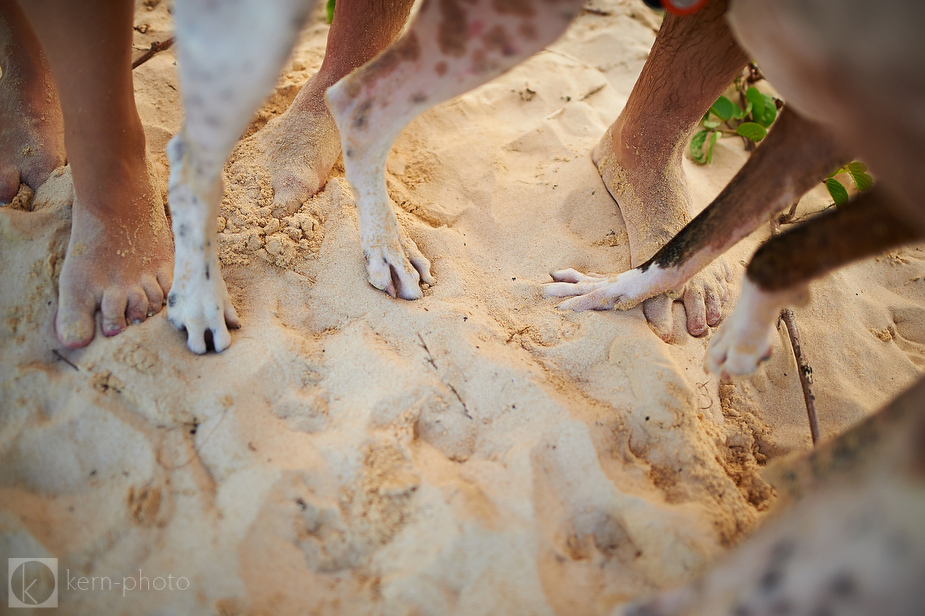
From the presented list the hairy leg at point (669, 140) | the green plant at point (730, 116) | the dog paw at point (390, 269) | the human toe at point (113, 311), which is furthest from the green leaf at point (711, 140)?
the human toe at point (113, 311)

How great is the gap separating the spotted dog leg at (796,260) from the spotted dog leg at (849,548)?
0.26m

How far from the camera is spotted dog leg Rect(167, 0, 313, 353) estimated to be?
93cm

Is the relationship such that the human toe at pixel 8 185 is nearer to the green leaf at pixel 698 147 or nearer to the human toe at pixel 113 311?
the human toe at pixel 113 311

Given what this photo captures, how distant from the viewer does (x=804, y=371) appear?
58.7 inches

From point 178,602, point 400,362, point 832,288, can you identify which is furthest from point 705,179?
point 178,602

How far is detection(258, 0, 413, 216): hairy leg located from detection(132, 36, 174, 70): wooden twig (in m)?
0.77

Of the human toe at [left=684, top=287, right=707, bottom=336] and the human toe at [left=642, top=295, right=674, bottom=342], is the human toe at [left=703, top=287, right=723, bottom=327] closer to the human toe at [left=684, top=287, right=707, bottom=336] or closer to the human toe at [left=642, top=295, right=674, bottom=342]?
the human toe at [left=684, top=287, right=707, bottom=336]

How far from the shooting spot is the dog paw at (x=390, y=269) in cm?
150

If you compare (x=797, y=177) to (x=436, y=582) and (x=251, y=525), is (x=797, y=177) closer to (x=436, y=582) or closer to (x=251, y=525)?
(x=436, y=582)

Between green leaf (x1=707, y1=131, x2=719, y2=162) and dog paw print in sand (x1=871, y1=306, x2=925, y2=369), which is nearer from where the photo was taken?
dog paw print in sand (x1=871, y1=306, x2=925, y2=369)

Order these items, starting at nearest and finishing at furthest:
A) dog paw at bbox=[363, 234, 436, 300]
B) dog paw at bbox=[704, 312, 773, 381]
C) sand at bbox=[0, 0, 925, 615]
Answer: sand at bbox=[0, 0, 925, 615], dog paw at bbox=[704, 312, 773, 381], dog paw at bbox=[363, 234, 436, 300]

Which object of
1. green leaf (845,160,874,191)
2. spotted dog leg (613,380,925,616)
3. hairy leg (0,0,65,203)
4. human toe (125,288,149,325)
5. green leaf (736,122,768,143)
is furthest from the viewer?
green leaf (736,122,768,143)

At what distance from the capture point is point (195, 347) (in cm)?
130

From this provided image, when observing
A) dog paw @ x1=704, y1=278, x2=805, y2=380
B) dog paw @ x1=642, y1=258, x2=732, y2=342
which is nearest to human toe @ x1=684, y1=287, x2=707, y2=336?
dog paw @ x1=642, y1=258, x2=732, y2=342
